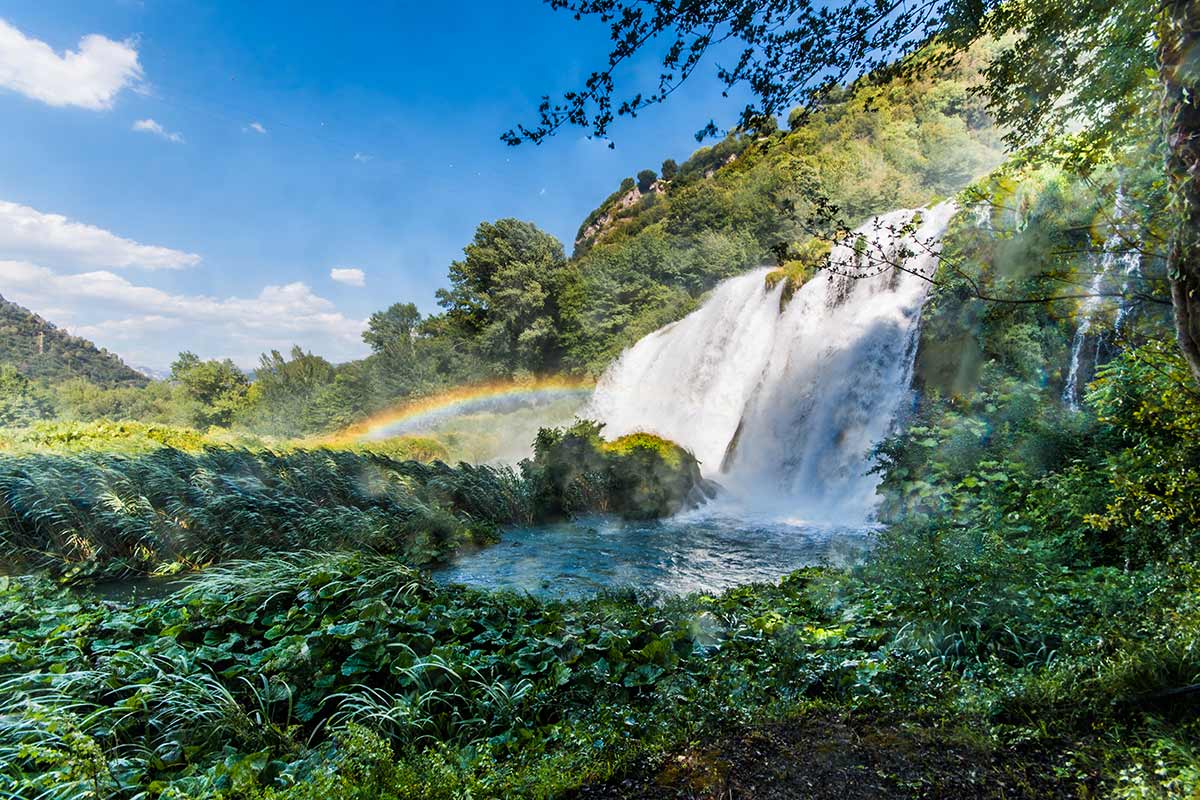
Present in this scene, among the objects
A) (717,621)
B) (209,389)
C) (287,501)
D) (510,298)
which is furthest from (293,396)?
(717,621)

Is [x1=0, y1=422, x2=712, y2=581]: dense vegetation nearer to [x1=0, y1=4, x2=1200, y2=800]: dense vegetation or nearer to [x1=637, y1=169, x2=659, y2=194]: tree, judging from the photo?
[x1=0, y1=4, x2=1200, y2=800]: dense vegetation

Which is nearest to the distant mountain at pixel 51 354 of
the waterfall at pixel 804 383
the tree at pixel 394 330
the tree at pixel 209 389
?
the tree at pixel 209 389

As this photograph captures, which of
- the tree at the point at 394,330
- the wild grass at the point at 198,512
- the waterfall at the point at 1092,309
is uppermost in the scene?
the tree at the point at 394,330

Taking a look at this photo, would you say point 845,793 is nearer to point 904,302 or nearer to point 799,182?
point 904,302

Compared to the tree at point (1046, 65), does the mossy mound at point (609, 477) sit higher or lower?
lower

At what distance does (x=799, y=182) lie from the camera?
73.2ft

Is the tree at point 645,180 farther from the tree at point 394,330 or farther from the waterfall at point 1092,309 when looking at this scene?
the waterfall at point 1092,309

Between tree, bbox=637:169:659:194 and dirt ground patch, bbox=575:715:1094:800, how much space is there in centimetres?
4066

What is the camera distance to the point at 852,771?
67.0 inches

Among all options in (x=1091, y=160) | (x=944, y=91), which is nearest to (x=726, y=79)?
(x=1091, y=160)

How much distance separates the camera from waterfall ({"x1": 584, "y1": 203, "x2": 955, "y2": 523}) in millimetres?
10023

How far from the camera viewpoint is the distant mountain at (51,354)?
25906 mm

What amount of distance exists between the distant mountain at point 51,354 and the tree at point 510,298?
62.5 ft

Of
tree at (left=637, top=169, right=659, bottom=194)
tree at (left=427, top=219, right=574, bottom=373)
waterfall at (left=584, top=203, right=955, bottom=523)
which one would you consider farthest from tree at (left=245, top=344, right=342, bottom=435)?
tree at (left=637, top=169, right=659, bottom=194)
